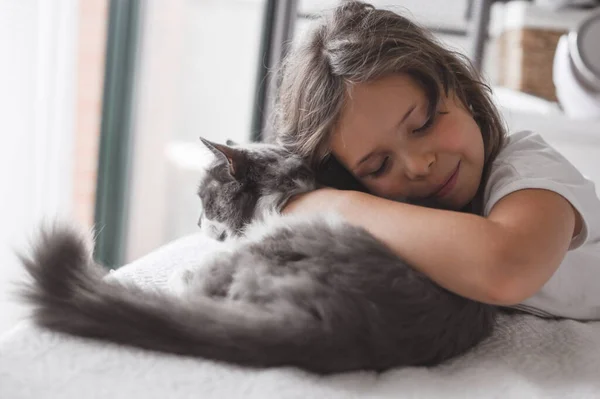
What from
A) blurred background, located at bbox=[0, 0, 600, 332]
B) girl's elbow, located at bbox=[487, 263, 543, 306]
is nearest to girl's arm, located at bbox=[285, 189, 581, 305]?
girl's elbow, located at bbox=[487, 263, 543, 306]

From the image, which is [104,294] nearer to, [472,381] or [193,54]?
[472,381]

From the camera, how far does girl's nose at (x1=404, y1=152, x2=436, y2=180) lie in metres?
1.00

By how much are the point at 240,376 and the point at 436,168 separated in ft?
1.63

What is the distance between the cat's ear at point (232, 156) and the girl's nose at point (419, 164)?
0.99 feet

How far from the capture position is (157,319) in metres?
0.75

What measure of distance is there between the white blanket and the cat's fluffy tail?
14 mm

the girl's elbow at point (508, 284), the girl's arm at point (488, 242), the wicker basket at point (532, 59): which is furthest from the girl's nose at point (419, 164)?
the wicker basket at point (532, 59)

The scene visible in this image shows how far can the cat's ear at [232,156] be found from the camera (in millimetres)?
1111

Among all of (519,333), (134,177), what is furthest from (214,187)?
(134,177)

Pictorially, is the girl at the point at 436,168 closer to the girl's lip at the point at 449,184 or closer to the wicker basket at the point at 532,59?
the girl's lip at the point at 449,184

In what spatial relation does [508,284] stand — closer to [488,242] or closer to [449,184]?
[488,242]

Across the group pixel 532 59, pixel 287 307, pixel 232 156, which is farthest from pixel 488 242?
pixel 532 59

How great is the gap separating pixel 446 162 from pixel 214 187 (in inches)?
17.9

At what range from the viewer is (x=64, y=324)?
78 centimetres
